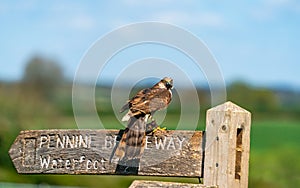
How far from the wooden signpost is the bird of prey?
0.33 feet

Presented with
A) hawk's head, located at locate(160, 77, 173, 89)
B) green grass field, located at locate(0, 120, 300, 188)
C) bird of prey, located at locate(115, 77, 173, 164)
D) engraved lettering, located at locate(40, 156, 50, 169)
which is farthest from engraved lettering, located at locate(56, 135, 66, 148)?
green grass field, located at locate(0, 120, 300, 188)

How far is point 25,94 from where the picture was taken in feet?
85.2

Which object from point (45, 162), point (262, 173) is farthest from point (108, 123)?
point (262, 173)

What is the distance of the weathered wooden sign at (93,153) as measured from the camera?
3.64m

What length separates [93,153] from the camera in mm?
3795

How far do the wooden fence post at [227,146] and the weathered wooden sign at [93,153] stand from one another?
7 cm

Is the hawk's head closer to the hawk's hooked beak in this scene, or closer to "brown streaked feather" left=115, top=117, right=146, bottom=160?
the hawk's hooked beak

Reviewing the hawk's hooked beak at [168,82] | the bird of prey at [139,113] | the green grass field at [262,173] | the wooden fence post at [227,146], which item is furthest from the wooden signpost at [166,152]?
the green grass field at [262,173]

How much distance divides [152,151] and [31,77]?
27.1m

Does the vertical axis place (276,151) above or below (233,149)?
above

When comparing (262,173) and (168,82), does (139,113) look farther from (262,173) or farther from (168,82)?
(262,173)

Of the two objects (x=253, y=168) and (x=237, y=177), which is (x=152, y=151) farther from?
(x=253, y=168)

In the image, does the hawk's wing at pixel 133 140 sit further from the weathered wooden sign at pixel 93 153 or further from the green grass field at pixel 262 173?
the green grass field at pixel 262 173

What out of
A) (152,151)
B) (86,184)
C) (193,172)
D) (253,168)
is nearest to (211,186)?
(193,172)
